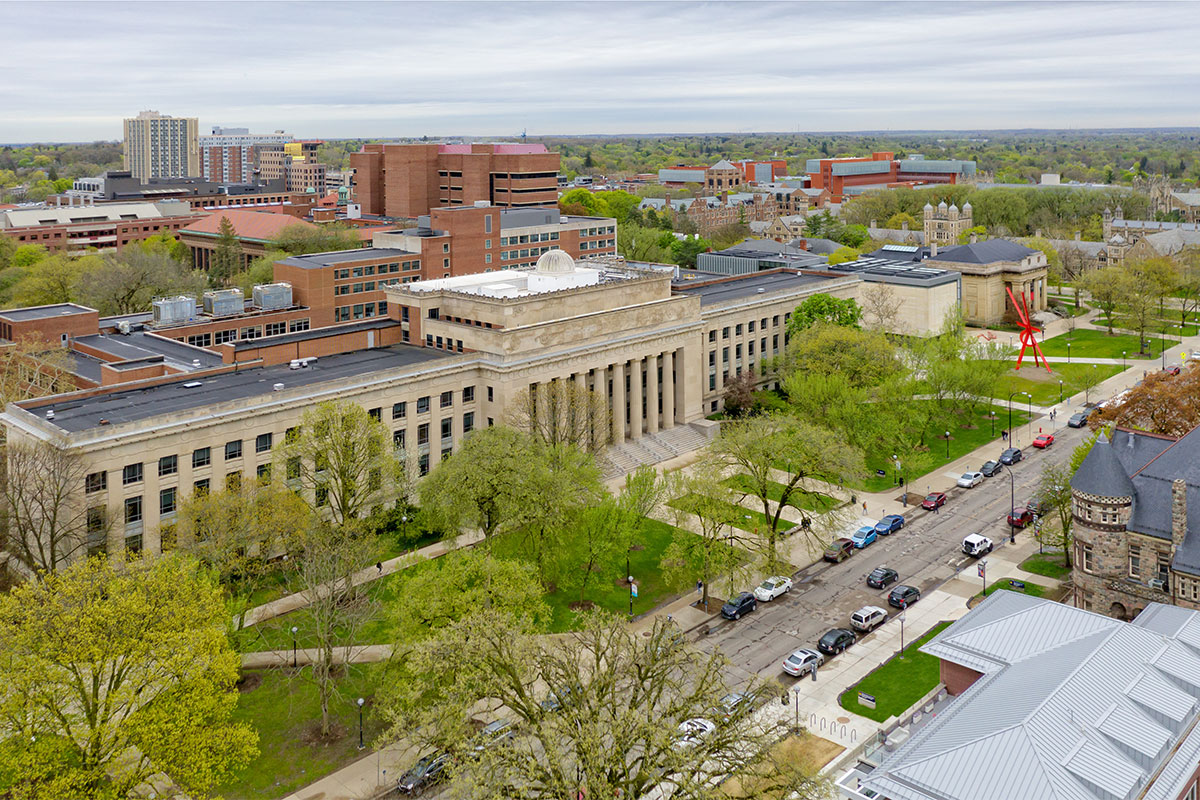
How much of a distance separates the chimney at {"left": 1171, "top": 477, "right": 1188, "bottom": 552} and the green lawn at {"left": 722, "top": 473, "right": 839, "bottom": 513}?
2007 centimetres

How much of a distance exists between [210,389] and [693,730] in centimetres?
5340

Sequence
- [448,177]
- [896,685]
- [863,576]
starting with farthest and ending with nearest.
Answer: [448,177]
[863,576]
[896,685]

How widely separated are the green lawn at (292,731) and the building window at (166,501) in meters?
16.3

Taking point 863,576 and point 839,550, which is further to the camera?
point 839,550

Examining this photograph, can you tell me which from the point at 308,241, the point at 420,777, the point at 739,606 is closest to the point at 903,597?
the point at 739,606

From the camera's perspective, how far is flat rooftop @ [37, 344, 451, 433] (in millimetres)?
66938

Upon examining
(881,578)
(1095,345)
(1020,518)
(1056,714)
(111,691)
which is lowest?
(881,578)

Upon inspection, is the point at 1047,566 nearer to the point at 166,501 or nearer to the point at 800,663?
the point at 800,663

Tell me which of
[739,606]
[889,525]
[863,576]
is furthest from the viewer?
[889,525]

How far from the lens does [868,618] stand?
196 ft

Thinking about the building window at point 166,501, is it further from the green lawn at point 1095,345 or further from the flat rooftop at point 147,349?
the green lawn at point 1095,345

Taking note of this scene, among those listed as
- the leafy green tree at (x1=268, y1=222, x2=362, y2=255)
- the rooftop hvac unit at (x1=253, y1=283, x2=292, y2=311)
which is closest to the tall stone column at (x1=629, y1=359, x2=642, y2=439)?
the rooftop hvac unit at (x1=253, y1=283, x2=292, y2=311)

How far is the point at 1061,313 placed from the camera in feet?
525

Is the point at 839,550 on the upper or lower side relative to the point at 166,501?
lower
